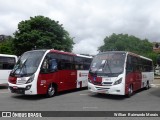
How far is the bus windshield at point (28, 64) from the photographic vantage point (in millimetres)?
14227

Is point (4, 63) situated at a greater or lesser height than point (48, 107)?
greater

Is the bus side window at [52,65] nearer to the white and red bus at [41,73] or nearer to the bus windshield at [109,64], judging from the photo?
the white and red bus at [41,73]

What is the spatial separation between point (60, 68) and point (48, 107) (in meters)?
5.11

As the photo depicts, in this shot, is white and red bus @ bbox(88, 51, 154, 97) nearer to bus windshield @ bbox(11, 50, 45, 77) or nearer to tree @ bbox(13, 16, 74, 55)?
bus windshield @ bbox(11, 50, 45, 77)

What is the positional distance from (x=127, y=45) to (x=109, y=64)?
173ft

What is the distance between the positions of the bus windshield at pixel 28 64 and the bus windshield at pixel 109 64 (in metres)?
3.23

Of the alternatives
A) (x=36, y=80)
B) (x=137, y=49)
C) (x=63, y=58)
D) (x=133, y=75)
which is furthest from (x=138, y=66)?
(x=137, y=49)

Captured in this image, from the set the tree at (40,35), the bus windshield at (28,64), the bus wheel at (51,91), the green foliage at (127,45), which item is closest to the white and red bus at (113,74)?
the bus wheel at (51,91)

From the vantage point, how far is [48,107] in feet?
38.1

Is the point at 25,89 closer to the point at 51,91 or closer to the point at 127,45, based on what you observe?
the point at 51,91

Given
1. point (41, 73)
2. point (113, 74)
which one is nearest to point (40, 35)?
point (41, 73)

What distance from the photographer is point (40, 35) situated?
41.0 m

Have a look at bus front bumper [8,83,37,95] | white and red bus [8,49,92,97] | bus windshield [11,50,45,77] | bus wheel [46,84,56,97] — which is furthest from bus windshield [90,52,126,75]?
bus front bumper [8,83,37,95]

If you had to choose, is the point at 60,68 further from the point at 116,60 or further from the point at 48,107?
the point at 48,107
